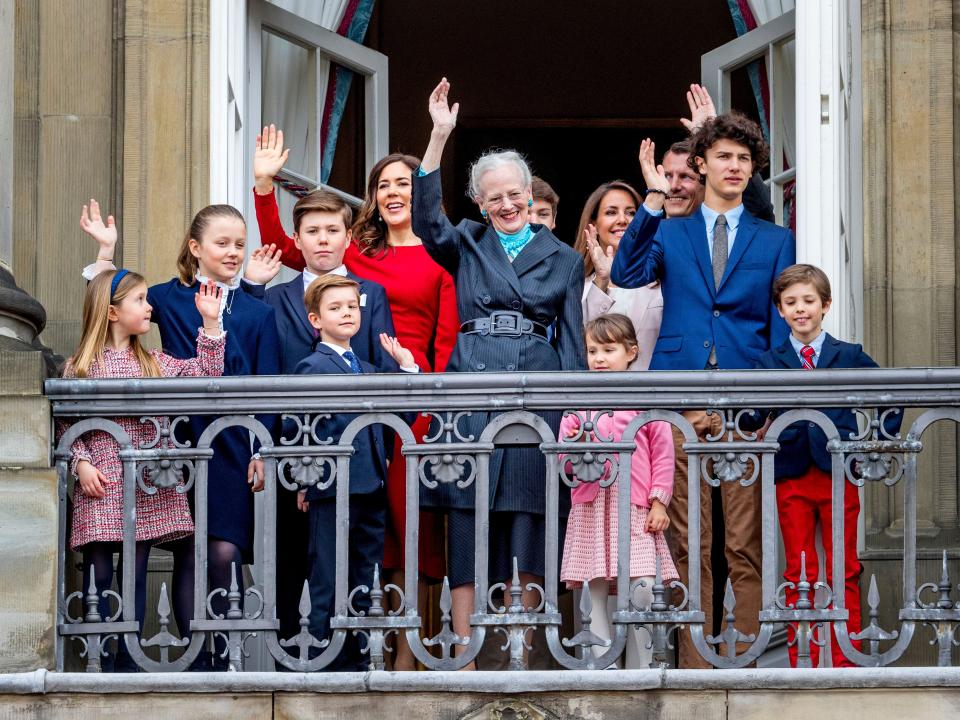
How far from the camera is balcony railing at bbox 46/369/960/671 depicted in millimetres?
6477

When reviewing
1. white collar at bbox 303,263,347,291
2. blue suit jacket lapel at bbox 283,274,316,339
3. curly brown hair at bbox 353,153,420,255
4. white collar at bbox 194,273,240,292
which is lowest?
blue suit jacket lapel at bbox 283,274,316,339

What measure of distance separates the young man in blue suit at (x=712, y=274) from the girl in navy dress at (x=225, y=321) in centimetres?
129

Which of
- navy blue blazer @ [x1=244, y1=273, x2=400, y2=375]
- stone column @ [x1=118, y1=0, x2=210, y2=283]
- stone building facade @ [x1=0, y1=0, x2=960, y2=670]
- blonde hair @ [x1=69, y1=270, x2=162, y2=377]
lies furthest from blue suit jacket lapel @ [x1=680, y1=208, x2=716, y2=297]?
stone column @ [x1=118, y1=0, x2=210, y2=283]

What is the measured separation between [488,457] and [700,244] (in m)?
1.29

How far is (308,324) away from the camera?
7.42 m

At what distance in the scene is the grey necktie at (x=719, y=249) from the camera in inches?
289

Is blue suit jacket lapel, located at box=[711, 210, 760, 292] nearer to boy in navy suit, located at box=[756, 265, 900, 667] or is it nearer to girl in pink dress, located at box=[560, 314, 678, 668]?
boy in navy suit, located at box=[756, 265, 900, 667]

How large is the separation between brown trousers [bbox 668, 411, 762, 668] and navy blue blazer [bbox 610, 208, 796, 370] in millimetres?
249

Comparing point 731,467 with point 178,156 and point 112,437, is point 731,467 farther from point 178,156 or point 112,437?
point 178,156

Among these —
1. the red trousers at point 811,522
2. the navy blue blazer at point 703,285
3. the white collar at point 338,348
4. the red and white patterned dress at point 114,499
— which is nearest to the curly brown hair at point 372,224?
the white collar at point 338,348

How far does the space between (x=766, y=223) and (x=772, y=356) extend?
59cm

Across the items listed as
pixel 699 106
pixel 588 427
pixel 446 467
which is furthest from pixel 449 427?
pixel 699 106

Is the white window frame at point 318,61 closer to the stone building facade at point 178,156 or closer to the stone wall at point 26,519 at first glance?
the stone building facade at point 178,156

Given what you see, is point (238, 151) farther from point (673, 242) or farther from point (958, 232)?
point (958, 232)
